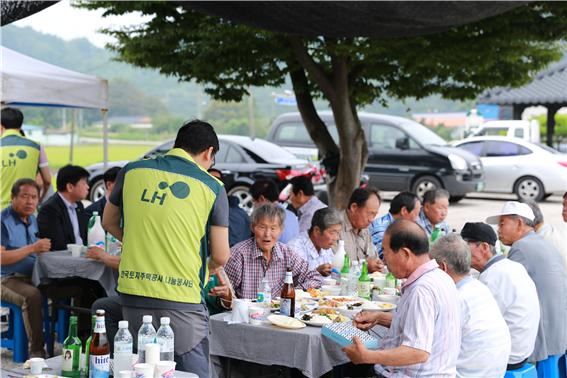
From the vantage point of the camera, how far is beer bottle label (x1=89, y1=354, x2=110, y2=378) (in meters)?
3.24

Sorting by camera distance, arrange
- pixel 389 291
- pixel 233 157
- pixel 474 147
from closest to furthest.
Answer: pixel 389 291 < pixel 233 157 < pixel 474 147

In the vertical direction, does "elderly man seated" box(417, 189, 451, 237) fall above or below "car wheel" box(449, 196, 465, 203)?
above

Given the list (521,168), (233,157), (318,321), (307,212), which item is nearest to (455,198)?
(521,168)

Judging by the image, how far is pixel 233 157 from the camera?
620 inches

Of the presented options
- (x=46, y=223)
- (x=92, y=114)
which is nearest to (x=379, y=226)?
(x=46, y=223)

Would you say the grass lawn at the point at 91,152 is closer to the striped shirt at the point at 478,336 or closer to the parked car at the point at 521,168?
the parked car at the point at 521,168

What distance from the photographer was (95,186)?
16.9 meters

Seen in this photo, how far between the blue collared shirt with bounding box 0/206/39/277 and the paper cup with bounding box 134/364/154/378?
3.58m

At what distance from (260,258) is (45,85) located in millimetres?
4280

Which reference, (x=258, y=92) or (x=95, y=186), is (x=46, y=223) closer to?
(x=95, y=186)

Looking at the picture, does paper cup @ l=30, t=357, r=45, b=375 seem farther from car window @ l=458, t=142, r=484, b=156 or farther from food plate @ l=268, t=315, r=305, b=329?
car window @ l=458, t=142, r=484, b=156

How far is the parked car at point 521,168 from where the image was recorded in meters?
18.3

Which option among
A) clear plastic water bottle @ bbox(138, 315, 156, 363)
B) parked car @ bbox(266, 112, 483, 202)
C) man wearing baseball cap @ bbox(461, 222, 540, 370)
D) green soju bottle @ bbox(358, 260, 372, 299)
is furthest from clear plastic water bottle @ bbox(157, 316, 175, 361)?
parked car @ bbox(266, 112, 483, 202)

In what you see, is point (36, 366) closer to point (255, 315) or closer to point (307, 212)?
point (255, 315)
